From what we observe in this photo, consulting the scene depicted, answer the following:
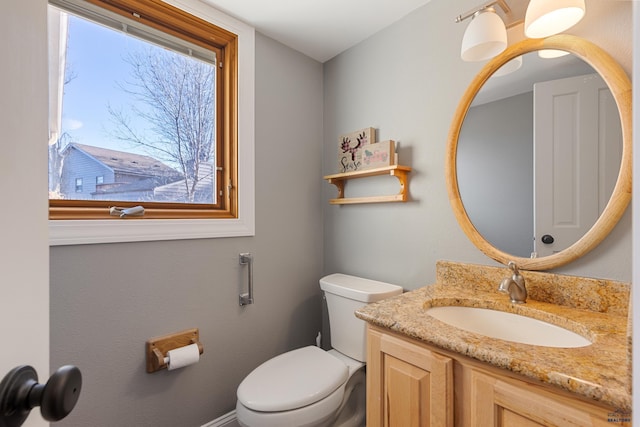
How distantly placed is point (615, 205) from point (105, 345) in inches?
78.3

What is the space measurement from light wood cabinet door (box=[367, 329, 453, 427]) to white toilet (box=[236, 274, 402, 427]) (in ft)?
0.82

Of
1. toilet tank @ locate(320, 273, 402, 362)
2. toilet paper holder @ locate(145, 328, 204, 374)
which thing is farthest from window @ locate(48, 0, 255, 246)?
toilet tank @ locate(320, 273, 402, 362)

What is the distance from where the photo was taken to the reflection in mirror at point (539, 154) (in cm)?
98

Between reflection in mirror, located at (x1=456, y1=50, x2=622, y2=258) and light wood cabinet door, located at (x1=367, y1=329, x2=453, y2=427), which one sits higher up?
reflection in mirror, located at (x1=456, y1=50, x2=622, y2=258)

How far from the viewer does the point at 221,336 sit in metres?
1.54

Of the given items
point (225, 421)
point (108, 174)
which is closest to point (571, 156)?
point (108, 174)

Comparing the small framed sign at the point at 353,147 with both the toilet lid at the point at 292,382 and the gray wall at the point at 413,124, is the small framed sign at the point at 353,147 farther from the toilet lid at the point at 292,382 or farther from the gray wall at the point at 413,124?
the toilet lid at the point at 292,382

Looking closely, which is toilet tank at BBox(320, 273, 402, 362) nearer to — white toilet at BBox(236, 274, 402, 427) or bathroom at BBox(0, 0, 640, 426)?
white toilet at BBox(236, 274, 402, 427)

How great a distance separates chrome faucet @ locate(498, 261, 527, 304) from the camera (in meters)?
1.04

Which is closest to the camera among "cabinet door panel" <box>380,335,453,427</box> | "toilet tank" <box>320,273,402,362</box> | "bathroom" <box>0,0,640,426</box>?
"cabinet door panel" <box>380,335,453,427</box>

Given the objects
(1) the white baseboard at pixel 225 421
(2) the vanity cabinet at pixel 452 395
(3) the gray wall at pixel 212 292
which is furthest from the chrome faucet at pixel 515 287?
(1) the white baseboard at pixel 225 421

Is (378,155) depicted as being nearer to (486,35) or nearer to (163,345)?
(486,35)

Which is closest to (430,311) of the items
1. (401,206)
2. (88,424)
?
(401,206)

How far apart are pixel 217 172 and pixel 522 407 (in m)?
1.61
